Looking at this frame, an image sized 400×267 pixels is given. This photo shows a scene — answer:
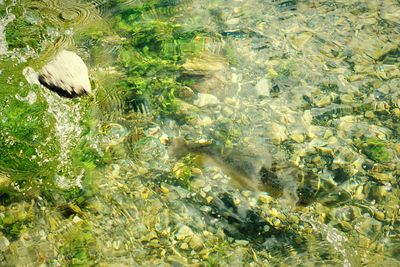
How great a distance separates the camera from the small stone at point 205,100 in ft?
→ 15.1

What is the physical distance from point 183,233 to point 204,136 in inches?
45.1

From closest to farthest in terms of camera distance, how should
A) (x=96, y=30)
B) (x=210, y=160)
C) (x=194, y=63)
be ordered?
1. (x=210, y=160)
2. (x=194, y=63)
3. (x=96, y=30)

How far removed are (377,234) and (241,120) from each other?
5.80 ft

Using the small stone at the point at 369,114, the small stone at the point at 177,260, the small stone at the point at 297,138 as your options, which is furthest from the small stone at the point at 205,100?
the small stone at the point at 177,260

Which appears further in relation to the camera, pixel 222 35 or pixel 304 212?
pixel 222 35

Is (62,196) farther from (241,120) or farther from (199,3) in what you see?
(199,3)

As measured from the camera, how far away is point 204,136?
434 cm

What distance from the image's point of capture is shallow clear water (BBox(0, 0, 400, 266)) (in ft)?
11.7

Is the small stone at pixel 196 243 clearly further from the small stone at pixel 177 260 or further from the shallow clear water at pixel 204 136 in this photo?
the small stone at pixel 177 260

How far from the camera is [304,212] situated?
12.3 feet

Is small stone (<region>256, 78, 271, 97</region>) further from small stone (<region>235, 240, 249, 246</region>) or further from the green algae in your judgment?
small stone (<region>235, 240, 249, 246</region>)

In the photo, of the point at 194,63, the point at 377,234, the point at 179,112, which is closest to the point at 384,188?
the point at 377,234

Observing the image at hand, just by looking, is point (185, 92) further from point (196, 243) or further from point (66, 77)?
point (196, 243)

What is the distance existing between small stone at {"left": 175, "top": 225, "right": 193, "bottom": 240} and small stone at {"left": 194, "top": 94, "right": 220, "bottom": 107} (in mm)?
1527
